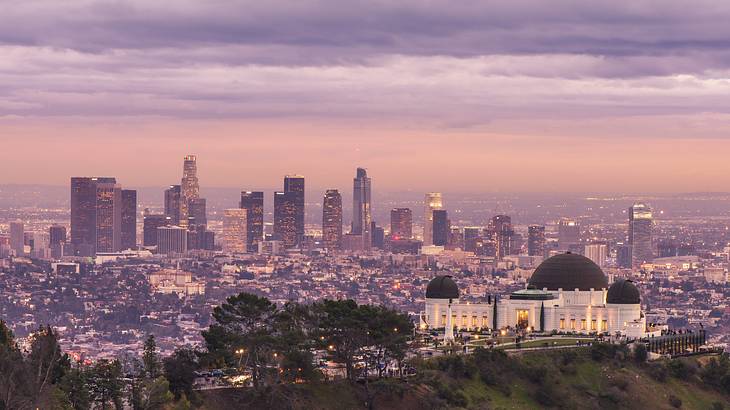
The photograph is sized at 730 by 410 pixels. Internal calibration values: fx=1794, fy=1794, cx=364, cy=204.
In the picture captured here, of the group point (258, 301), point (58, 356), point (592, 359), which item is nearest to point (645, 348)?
point (592, 359)

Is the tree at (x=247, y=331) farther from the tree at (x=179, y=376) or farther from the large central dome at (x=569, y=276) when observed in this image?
the large central dome at (x=569, y=276)

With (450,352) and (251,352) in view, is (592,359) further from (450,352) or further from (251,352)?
(251,352)

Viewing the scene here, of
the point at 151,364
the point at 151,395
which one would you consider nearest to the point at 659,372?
the point at 151,364

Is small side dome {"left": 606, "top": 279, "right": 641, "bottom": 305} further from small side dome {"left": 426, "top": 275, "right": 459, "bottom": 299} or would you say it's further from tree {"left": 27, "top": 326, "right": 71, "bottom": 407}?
tree {"left": 27, "top": 326, "right": 71, "bottom": 407}

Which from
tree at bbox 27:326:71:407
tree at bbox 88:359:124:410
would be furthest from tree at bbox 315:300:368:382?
tree at bbox 88:359:124:410

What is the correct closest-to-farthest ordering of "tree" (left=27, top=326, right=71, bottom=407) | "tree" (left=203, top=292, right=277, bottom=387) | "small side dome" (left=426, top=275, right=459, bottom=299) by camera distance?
1. "tree" (left=27, top=326, right=71, bottom=407)
2. "tree" (left=203, top=292, right=277, bottom=387)
3. "small side dome" (left=426, top=275, right=459, bottom=299)

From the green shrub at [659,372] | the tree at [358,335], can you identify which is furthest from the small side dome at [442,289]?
the tree at [358,335]
